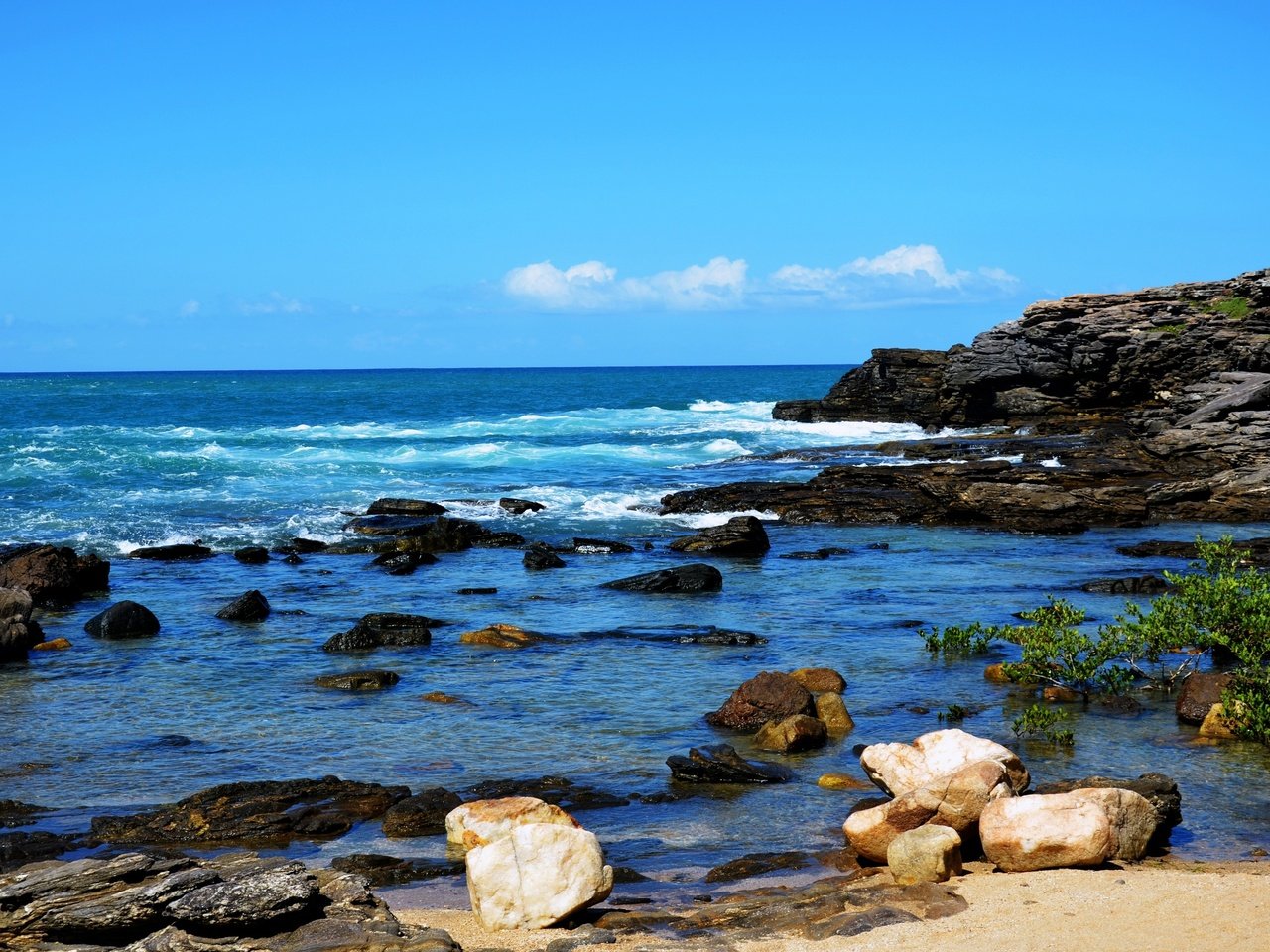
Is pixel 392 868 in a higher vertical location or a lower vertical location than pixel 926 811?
lower

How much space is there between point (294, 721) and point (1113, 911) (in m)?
9.32

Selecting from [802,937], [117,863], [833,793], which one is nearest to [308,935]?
[117,863]

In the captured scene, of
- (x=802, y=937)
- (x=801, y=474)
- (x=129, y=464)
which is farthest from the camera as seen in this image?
(x=129, y=464)

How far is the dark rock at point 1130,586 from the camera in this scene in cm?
2131

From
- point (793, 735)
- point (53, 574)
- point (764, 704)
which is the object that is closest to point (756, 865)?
point (793, 735)

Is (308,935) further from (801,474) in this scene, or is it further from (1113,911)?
(801,474)

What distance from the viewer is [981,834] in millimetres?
9250

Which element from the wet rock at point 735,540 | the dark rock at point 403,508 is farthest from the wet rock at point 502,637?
the dark rock at point 403,508

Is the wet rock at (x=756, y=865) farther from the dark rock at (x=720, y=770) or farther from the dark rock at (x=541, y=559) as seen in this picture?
the dark rock at (x=541, y=559)

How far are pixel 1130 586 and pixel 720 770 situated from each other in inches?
480

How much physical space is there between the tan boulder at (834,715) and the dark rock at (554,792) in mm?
2996

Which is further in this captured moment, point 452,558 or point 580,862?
point 452,558

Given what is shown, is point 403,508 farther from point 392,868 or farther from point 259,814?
point 392,868

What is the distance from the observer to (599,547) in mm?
28000
